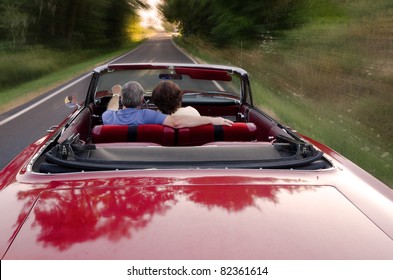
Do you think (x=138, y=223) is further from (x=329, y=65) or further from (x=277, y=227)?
(x=329, y=65)

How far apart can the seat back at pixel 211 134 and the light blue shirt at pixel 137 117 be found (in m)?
0.33

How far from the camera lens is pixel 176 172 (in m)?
2.44

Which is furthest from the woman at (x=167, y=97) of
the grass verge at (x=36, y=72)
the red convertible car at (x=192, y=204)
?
the grass verge at (x=36, y=72)

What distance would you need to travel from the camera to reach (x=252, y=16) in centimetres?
3466

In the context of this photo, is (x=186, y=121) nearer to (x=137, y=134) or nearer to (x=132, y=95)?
(x=137, y=134)

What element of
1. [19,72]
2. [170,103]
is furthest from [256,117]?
[19,72]

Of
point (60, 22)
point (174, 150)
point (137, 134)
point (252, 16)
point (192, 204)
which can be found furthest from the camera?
point (60, 22)

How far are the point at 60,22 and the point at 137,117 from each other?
46.7 m

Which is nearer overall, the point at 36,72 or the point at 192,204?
the point at 192,204

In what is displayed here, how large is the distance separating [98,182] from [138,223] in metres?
0.52

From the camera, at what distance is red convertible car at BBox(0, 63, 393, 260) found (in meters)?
1.69

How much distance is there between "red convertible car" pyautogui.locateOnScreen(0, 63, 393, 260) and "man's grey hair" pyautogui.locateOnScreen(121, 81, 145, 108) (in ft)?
2.17

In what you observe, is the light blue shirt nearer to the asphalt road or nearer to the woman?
the woman

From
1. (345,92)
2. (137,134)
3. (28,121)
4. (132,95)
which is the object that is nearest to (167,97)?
(132,95)
